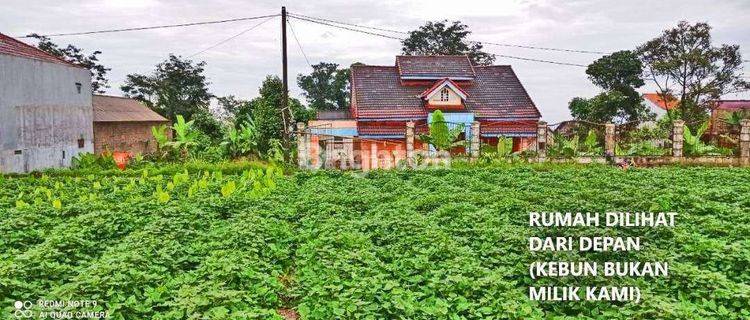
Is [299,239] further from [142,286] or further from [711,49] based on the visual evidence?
[711,49]

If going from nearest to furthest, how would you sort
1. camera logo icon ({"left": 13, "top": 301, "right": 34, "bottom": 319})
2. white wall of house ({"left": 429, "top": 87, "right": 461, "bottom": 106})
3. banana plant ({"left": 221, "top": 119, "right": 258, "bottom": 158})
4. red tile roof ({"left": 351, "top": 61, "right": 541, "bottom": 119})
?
camera logo icon ({"left": 13, "top": 301, "right": 34, "bottom": 319})
banana plant ({"left": 221, "top": 119, "right": 258, "bottom": 158})
red tile roof ({"left": 351, "top": 61, "right": 541, "bottom": 119})
white wall of house ({"left": 429, "top": 87, "right": 461, "bottom": 106})

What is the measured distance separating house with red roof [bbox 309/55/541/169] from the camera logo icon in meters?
21.6

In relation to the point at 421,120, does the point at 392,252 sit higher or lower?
lower

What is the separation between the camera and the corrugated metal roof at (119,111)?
29859 mm

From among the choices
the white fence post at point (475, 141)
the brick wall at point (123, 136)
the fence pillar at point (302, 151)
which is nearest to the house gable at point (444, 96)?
the white fence post at point (475, 141)

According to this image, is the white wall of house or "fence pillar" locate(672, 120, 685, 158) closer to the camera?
"fence pillar" locate(672, 120, 685, 158)

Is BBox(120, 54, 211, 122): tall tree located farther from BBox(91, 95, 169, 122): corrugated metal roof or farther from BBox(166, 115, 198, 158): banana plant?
BBox(166, 115, 198, 158): banana plant

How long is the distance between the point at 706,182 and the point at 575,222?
28.0ft

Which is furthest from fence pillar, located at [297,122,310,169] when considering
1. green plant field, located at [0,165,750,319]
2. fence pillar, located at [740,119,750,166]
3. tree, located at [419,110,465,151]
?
fence pillar, located at [740,119,750,166]

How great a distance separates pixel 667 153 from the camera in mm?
22484

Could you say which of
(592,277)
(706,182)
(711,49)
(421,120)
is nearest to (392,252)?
(592,277)

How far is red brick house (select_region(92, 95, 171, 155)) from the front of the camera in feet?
96.6

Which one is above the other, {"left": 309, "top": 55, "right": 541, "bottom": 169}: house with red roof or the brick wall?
{"left": 309, "top": 55, "right": 541, "bottom": 169}: house with red roof

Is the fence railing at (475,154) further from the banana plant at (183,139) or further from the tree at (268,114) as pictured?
the banana plant at (183,139)
